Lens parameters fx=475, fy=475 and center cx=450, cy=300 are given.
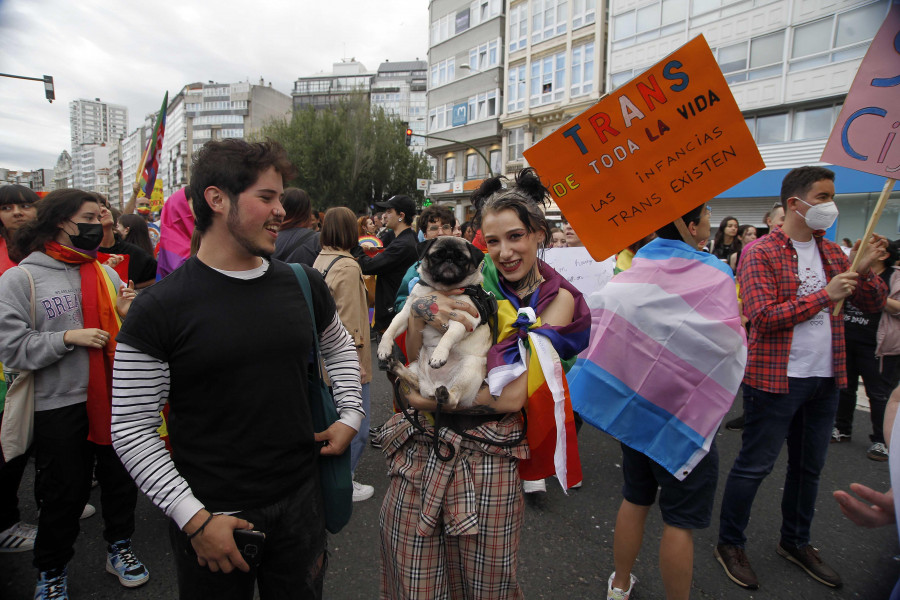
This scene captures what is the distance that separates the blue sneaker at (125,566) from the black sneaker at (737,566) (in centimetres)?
358

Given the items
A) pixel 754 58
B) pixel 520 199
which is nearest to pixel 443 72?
pixel 754 58

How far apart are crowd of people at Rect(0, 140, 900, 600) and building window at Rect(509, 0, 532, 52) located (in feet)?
101

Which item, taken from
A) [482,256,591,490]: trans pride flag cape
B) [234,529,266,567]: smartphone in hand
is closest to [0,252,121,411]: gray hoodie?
[234,529,266,567]: smartphone in hand

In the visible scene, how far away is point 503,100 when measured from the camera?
1233 inches

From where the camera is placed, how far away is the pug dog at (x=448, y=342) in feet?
6.29

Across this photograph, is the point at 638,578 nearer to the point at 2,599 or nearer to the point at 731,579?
the point at 731,579

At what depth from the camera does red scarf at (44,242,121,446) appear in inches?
107

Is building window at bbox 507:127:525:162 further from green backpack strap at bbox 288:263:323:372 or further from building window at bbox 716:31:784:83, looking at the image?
green backpack strap at bbox 288:263:323:372

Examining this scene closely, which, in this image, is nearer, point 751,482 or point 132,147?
point 751,482

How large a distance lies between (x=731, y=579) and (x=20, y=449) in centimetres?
421

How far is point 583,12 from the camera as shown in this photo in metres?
25.9

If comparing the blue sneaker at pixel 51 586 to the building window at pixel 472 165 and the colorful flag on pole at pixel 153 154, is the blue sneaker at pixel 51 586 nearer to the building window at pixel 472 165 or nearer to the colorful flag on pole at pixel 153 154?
the colorful flag on pole at pixel 153 154

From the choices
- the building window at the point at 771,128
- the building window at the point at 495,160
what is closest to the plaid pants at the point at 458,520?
the building window at the point at 771,128

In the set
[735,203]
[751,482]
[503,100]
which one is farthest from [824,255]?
[503,100]
